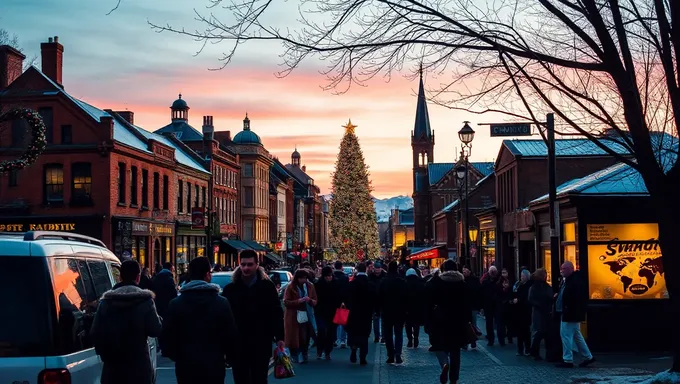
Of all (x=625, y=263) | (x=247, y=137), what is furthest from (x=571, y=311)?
(x=247, y=137)

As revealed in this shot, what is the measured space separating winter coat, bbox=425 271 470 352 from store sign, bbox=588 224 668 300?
756cm

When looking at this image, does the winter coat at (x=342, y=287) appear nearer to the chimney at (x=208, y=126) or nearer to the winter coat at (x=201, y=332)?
the winter coat at (x=201, y=332)

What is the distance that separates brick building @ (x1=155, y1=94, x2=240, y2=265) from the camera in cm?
5791

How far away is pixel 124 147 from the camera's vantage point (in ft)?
142

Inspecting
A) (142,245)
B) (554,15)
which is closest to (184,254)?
(142,245)

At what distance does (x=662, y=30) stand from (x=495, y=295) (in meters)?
11.2

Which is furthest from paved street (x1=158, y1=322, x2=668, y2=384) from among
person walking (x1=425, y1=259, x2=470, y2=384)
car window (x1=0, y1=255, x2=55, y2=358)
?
car window (x1=0, y1=255, x2=55, y2=358)

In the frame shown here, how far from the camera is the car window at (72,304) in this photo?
689 cm

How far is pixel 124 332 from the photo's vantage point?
25.3ft

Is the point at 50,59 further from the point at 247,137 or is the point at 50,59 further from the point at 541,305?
the point at 247,137

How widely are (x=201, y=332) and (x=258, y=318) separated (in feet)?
6.65

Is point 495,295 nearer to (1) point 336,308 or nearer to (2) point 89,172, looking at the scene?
(1) point 336,308

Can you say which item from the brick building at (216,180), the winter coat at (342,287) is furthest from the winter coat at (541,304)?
the brick building at (216,180)

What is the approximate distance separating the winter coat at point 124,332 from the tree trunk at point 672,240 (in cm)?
771
